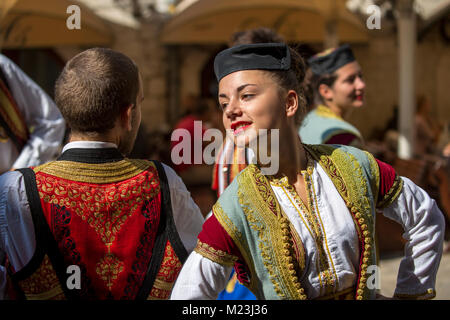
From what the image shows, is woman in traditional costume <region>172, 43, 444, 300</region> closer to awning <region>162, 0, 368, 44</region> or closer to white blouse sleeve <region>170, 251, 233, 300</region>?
white blouse sleeve <region>170, 251, 233, 300</region>

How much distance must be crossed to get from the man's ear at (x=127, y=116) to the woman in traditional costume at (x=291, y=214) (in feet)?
0.90

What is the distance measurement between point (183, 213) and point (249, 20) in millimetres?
7197

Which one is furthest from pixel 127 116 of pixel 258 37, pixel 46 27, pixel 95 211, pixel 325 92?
pixel 46 27

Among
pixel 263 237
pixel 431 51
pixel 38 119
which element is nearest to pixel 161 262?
pixel 263 237

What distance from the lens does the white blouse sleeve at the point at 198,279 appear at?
4.50ft

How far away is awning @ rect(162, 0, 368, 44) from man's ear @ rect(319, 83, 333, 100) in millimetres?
5354

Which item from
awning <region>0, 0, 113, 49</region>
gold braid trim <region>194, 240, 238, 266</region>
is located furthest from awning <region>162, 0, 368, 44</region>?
gold braid trim <region>194, 240, 238, 266</region>

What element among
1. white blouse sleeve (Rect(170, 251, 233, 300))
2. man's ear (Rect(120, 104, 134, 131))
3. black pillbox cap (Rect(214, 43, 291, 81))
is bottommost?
white blouse sleeve (Rect(170, 251, 233, 300))

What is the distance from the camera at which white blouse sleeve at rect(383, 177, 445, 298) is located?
61.3 inches

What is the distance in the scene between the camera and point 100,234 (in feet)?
5.00

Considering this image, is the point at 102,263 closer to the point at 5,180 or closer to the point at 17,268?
the point at 17,268

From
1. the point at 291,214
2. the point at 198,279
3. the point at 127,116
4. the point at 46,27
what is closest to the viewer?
the point at 198,279

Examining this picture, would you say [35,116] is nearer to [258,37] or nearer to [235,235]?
[258,37]
